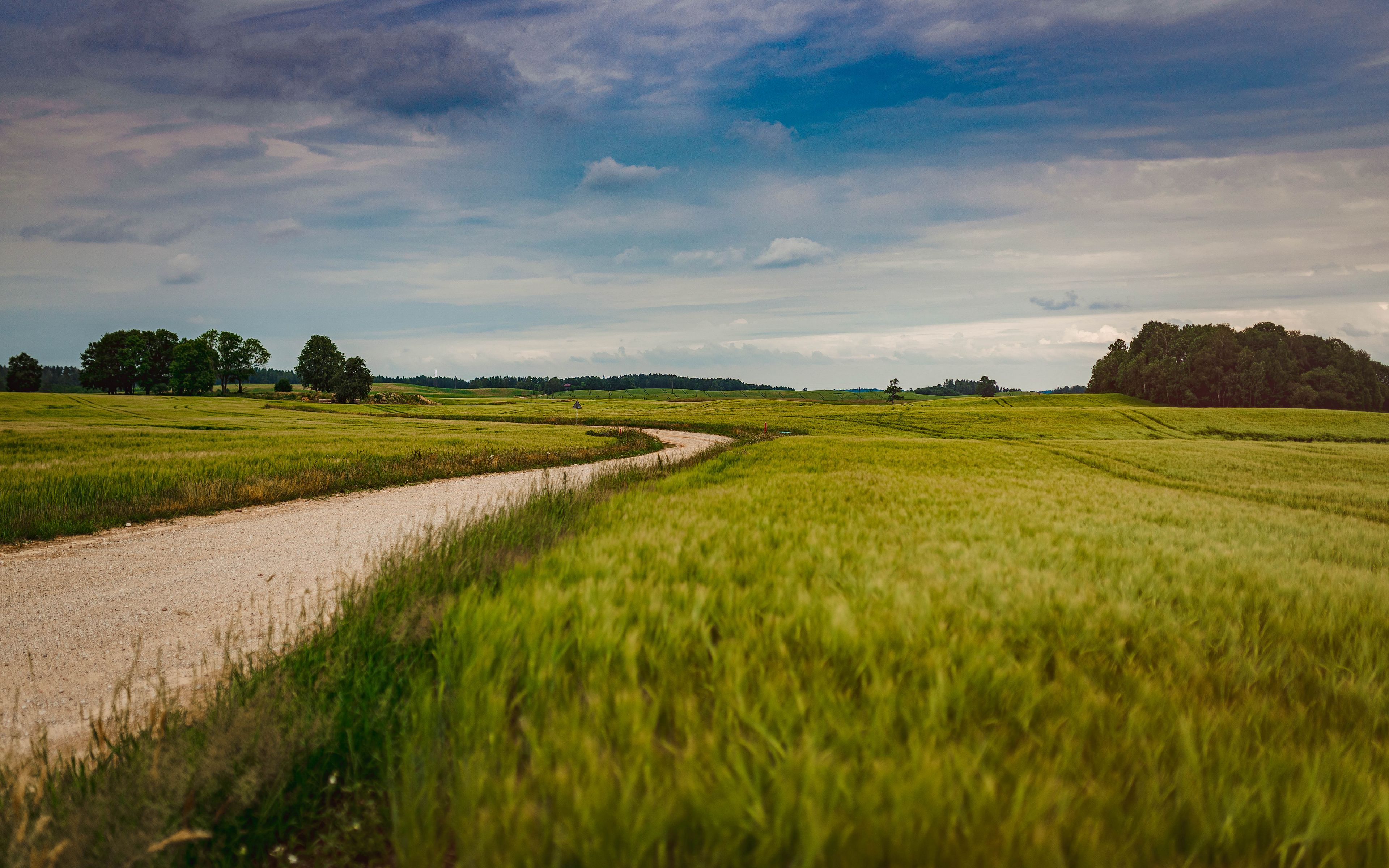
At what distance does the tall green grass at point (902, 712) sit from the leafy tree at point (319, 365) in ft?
412

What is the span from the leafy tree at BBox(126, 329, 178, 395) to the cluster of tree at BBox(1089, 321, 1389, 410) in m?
179

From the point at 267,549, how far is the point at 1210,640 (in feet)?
40.0

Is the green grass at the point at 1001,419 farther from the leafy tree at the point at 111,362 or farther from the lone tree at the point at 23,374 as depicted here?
the lone tree at the point at 23,374

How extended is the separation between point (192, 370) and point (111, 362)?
18225 millimetres

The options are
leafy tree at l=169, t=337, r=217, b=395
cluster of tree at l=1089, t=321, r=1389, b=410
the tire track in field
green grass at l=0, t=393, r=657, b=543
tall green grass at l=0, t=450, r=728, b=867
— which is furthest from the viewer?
leafy tree at l=169, t=337, r=217, b=395

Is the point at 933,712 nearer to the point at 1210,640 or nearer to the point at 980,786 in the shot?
the point at 980,786

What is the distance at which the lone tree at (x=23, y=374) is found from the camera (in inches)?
4205

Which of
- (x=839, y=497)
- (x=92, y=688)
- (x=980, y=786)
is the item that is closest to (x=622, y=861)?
(x=980, y=786)

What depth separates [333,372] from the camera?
356ft

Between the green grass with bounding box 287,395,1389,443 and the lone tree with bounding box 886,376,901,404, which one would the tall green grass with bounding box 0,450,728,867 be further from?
the lone tree with bounding box 886,376,901,404

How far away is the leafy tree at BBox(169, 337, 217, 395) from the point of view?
100 metres

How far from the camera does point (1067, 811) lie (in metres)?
1.69

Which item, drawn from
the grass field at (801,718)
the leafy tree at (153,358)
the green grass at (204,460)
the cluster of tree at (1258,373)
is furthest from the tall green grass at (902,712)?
the leafy tree at (153,358)

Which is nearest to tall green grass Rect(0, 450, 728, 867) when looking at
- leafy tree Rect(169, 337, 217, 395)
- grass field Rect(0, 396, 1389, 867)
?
grass field Rect(0, 396, 1389, 867)
